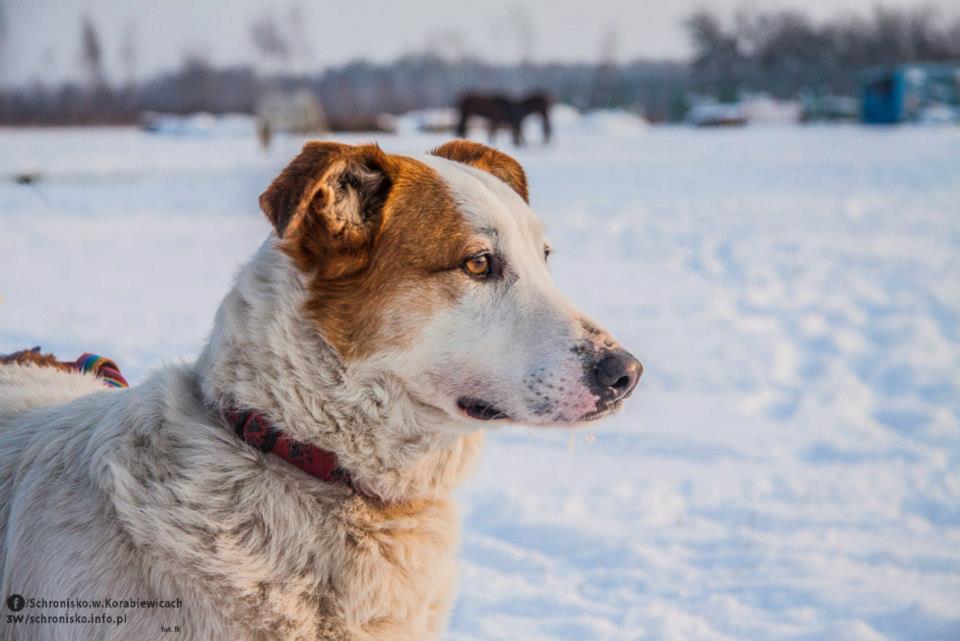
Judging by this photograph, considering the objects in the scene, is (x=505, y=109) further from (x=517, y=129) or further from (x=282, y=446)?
(x=282, y=446)

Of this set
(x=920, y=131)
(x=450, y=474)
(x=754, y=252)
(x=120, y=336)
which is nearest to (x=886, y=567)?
(x=450, y=474)

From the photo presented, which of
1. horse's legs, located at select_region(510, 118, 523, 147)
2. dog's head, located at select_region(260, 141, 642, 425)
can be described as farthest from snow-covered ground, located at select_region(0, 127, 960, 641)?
horse's legs, located at select_region(510, 118, 523, 147)

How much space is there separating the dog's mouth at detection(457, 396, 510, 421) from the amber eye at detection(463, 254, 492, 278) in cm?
35

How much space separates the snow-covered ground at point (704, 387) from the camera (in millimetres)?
3570

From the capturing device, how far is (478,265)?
2.30m

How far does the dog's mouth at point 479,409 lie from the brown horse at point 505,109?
25.8 meters

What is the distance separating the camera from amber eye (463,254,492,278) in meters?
2.29

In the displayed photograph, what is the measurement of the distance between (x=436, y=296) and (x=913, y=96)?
39.4 metres

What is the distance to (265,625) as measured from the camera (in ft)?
6.38

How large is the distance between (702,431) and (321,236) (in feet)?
13.2

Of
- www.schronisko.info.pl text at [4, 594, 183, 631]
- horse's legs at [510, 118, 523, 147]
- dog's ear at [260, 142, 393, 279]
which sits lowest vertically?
horse's legs at [510, 118, 523, 147]

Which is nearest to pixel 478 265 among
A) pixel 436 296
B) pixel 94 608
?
pixel 436 296

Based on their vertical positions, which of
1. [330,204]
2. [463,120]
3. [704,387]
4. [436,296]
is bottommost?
[704,387]

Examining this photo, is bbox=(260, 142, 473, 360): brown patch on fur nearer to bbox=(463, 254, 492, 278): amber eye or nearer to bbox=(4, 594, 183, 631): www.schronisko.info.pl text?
bbox=(463, 254, 492, 278): amber eye
